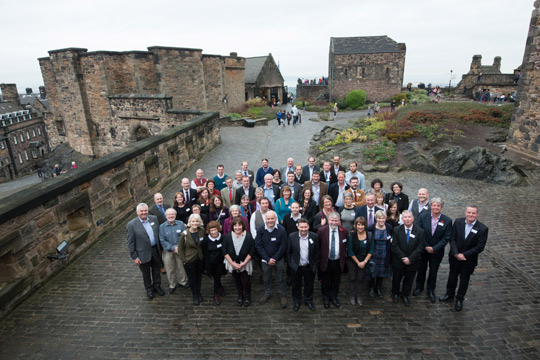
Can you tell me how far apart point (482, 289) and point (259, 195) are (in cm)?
450

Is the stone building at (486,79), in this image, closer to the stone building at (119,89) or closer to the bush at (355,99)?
the bush at (355,99)

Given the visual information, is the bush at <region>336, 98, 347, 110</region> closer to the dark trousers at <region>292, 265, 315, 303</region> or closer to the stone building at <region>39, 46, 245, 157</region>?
the stone building at <region>39, 46, 245, 157</region>

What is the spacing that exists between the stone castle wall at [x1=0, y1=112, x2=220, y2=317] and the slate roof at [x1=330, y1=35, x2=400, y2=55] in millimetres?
31873

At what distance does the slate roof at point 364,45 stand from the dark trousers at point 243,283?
36996mm

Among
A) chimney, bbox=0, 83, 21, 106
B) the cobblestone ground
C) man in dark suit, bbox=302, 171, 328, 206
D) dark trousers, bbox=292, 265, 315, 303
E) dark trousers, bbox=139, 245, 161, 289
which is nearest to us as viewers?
the cobblestone ground

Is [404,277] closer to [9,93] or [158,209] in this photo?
[158,209]

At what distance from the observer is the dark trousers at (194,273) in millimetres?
5309

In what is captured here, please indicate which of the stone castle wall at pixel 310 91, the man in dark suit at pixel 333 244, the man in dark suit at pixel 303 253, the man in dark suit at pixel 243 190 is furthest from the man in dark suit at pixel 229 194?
the stone castle wall at pixel 310 91

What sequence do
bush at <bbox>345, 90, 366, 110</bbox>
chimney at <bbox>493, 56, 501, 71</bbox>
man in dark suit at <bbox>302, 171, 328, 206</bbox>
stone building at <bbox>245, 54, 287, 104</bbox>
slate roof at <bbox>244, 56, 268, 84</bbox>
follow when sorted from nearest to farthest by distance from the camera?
man in dark suit at <bbox>302, 171, 328, 206</bbox>
bush at <bbox>345, 90, 366, 110</bbox>
chimney at <bbox>493, 56, 501, 71</bbox>
stone building at <bbox>245, 54, 287, 104</bbox>
slate roof at <bbox>244, 56, 268, 84</bbox>

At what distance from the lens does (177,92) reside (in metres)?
23.4

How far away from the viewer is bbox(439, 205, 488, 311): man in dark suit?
16.1ft

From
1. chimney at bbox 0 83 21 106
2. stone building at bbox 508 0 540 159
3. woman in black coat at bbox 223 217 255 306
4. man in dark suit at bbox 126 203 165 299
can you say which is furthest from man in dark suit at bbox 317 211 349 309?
chimney at bbox 0 83 21 106

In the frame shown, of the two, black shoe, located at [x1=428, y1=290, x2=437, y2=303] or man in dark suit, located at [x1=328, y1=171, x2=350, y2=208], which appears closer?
black shoe, located at [x1=428, y1=290, x2=437, y2=303]

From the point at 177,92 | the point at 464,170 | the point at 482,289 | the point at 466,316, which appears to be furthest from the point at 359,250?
the point at 177,92
